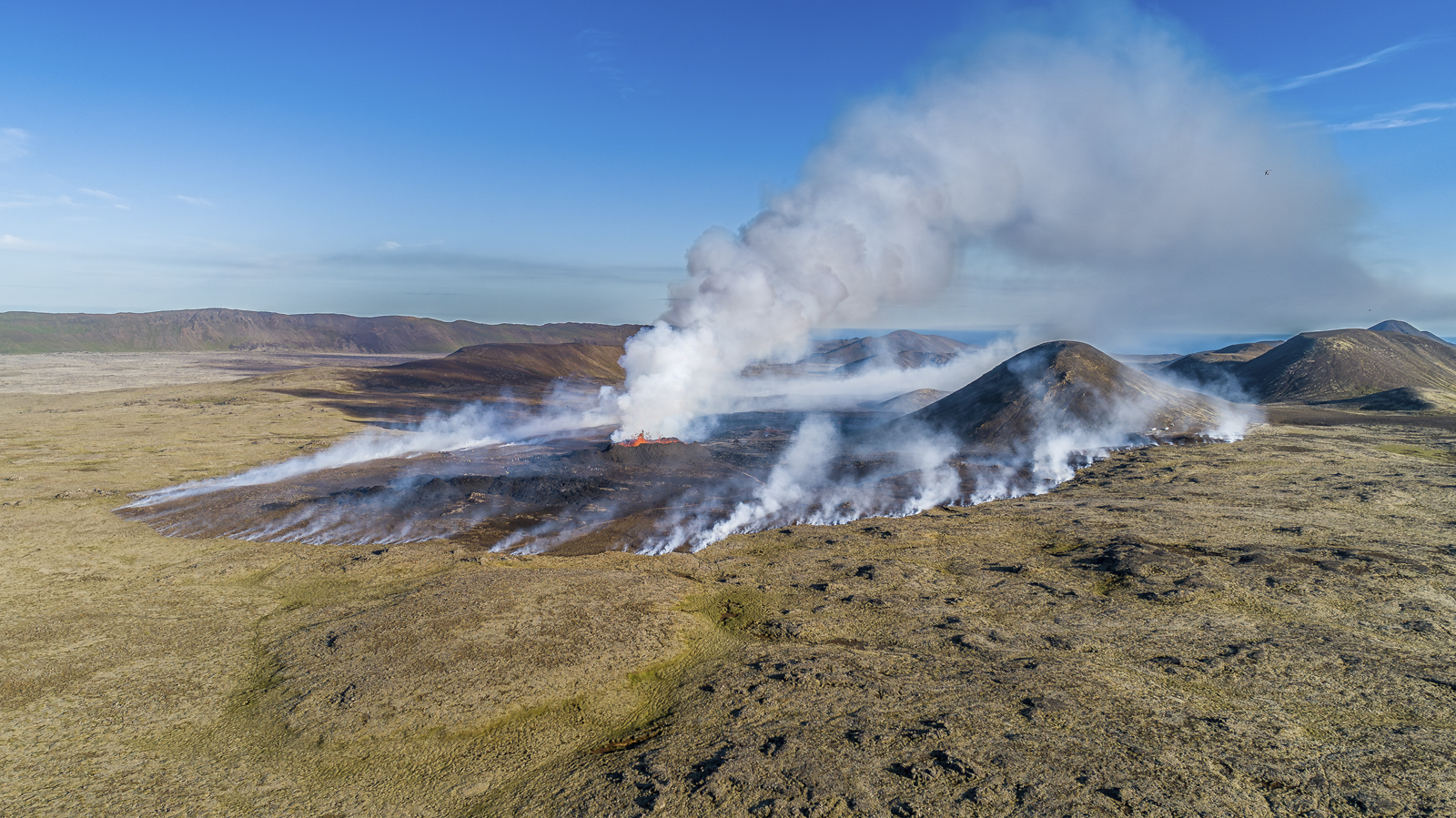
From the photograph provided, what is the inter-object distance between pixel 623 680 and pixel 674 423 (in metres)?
35.9

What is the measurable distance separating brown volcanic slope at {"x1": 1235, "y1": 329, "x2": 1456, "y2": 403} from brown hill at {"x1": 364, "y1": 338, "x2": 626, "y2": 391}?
92773mm

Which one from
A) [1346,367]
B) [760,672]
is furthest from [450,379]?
[1346,367]

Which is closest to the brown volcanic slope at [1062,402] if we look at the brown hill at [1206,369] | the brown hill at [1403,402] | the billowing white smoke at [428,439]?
the brown hill at [1403,402]

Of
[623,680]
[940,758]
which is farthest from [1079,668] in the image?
[623,680]

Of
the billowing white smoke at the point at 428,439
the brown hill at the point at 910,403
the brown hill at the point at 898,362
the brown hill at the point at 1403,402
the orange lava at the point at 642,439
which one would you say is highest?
the brown hill at the point at 898,362

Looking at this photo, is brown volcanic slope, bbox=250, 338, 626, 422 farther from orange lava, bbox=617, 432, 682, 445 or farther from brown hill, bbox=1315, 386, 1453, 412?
brown hill, bbox=1315, 386, 1453, 412

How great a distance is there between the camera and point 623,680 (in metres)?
11.8

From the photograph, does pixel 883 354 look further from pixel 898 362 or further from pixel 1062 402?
pixel 1062 402

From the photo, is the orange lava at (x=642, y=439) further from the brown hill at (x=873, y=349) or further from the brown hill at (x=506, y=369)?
the brown hill at (x=873, y=349)

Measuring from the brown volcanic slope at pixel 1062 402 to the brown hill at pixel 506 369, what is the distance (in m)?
68.9

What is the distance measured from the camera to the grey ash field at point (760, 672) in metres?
8.53

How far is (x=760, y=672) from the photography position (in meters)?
11.8

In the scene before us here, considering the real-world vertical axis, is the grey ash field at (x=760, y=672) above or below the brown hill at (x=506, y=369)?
below

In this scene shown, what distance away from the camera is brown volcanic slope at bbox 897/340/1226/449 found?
1640 inches
